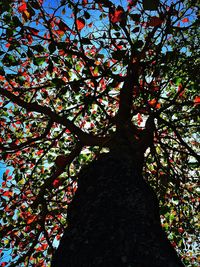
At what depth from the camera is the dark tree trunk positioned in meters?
1.73

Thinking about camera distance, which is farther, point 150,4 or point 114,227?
point 150,4

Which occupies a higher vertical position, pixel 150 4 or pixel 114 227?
pixel 150 4

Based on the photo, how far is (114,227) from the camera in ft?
6.72

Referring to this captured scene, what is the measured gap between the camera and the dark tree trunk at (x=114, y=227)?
1734 millimetres

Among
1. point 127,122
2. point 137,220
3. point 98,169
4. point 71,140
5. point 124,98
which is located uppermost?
point 71,140

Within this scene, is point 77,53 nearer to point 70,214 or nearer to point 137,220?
point 70,214

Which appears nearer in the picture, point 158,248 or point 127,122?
point 158,248

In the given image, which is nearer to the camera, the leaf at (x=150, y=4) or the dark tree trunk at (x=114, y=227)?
the dark tree trunk at (x=114, y=227)

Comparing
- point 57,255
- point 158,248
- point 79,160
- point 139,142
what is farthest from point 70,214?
point 79,160

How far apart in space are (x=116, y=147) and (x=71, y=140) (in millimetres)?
3970

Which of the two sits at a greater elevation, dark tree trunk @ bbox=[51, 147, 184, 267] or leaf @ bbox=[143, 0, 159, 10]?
leaf @ bbox=[143, 0, 159, 10]

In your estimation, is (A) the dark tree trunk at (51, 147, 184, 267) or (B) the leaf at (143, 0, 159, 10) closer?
(A) the dark tree trunk at (51, 147, 184, 267)

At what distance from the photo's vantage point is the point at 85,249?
6.27 ft

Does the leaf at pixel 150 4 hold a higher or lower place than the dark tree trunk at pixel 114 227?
higher
